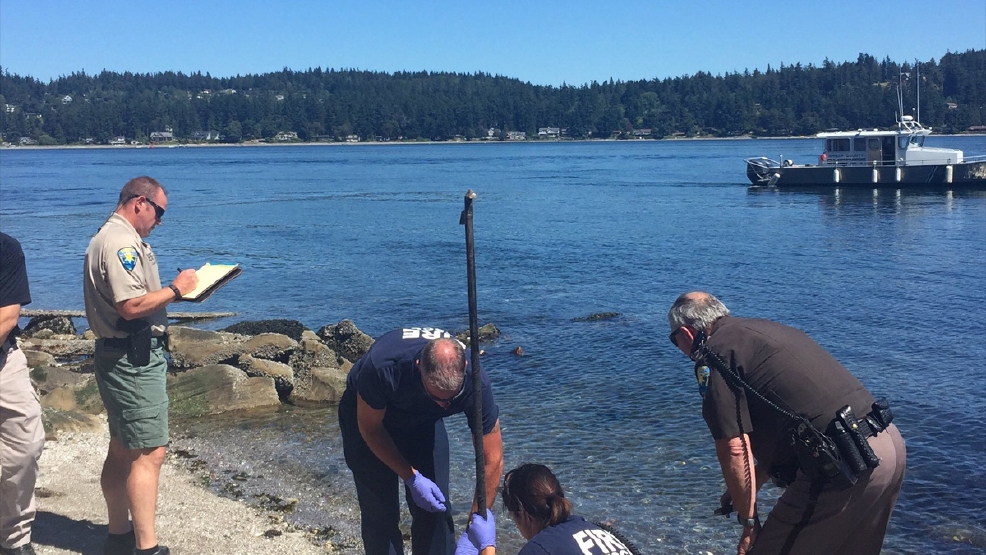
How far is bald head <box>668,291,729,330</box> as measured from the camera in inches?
161

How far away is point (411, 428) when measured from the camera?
189 inches

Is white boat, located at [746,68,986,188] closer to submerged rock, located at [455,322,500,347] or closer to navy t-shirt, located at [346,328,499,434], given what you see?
submerged rock, located at [455,322,500,347]

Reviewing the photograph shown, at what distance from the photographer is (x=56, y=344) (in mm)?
14734

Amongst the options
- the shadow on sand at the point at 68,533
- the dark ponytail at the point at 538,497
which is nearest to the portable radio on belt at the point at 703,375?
the dark ponytail at the point at 538,497

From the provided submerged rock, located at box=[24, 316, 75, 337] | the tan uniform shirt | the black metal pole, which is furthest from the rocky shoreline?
the black metal pole

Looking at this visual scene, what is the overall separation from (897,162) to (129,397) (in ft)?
169

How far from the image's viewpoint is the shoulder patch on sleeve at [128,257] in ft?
16.0

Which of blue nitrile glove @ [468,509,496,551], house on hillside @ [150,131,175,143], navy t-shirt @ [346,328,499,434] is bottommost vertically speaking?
blue nitrile glove @ [468,509,496,551]

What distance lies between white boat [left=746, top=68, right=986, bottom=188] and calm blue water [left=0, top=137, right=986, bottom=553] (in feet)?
3.72

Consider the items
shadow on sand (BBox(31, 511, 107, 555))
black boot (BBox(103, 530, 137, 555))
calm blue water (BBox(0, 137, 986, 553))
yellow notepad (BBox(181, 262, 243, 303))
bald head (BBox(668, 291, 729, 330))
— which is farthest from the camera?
calm blue water (BBox(0, 137, 986, 553))

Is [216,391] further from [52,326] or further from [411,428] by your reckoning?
[52,326]

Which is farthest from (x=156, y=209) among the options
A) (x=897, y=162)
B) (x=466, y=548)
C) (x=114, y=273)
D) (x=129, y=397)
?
(x=897, y=162)

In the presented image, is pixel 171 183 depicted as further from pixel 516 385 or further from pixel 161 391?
pixel 161 391

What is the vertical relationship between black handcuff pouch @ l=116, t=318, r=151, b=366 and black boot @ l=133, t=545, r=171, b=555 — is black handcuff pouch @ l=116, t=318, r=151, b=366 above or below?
above
